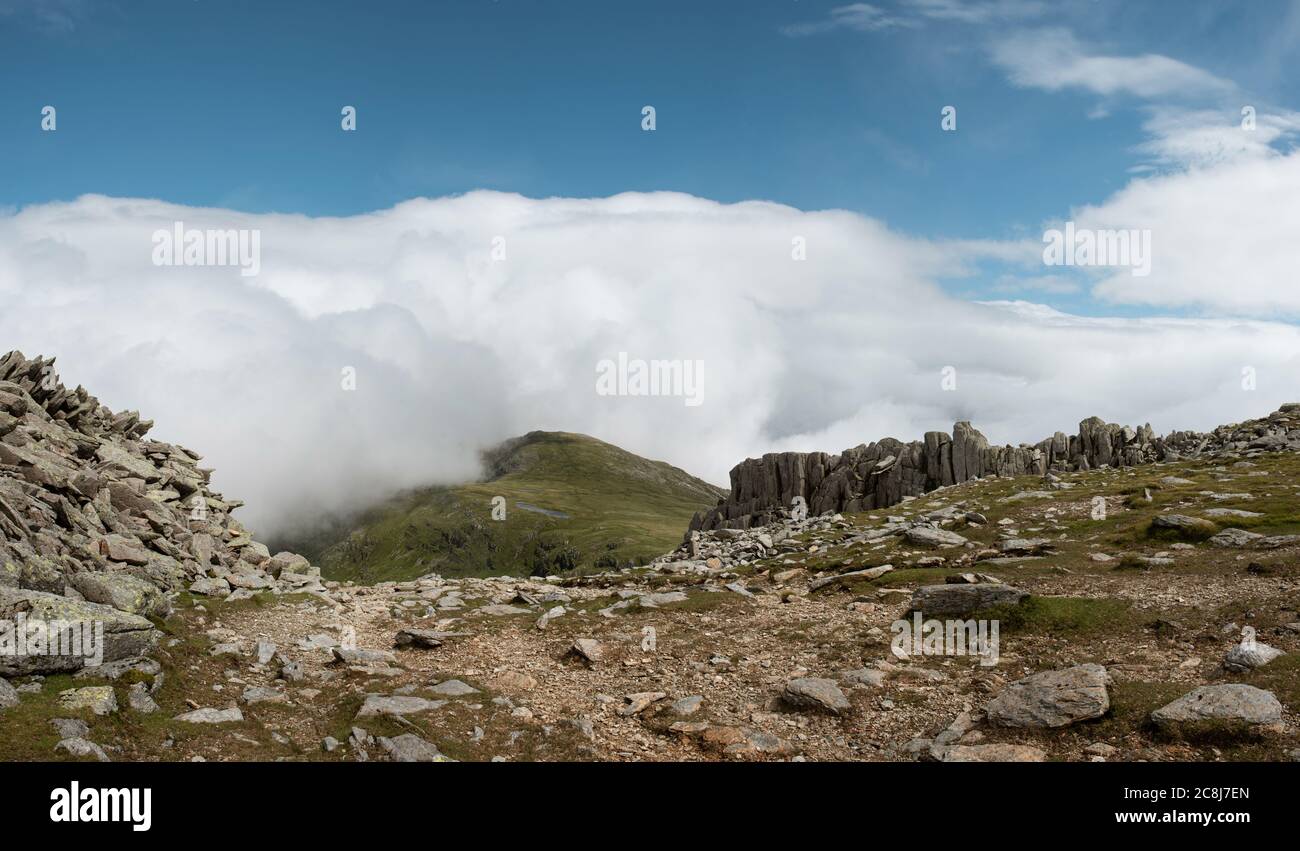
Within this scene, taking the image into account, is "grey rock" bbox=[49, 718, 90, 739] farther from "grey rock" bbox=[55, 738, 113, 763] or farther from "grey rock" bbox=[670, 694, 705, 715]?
"grey rock" bbox=[670, 694, 705, 715]

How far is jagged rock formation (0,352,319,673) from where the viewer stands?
21.3 m

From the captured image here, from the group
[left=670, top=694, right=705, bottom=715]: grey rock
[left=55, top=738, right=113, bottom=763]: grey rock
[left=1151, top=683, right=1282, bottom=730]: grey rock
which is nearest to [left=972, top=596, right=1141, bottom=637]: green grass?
[left=1151, top=683, right=1282, bottom=730]: grey rock

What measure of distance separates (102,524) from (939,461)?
3873 inches

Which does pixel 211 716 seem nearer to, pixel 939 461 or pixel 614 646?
pixel 614 646

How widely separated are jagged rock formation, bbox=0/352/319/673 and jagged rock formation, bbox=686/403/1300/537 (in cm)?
7441

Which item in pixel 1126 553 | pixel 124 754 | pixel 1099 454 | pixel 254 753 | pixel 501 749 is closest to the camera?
pixel 124 754

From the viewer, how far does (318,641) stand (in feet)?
88.8

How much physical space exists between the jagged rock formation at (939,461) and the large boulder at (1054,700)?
85.0 m

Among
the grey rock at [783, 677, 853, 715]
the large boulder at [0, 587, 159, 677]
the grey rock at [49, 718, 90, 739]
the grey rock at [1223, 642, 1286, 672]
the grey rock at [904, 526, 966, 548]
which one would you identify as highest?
the large boulder at [0, 587, 159, 677]

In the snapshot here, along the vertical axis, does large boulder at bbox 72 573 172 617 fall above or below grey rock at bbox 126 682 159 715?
above

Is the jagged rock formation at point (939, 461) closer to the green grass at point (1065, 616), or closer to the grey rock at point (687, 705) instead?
the green grass at point (1065, 616)
